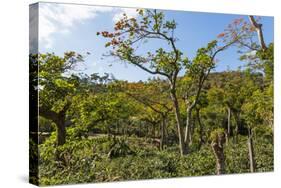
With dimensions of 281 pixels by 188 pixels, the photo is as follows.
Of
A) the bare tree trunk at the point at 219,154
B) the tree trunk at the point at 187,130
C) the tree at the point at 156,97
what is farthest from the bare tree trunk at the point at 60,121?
the bare tree trunk at the point at 219,154

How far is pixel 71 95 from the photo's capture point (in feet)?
27.2

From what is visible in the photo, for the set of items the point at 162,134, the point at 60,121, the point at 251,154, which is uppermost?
the point at 60,121

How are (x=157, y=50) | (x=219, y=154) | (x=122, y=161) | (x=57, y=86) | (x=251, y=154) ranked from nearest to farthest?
(x=57, y=86) < (x=122, y=161) < (x=157, y=50) < (x=219, y=154) < (x=251, y=154)

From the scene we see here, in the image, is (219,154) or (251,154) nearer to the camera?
(219,154)

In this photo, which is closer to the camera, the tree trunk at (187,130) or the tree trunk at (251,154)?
the tree trunk at (187,130)

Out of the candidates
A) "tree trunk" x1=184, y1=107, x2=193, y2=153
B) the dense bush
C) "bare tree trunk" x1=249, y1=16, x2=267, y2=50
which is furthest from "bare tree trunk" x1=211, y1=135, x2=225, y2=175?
"bare tree trunk" x1=249, y1=16, x2=267, y2=50

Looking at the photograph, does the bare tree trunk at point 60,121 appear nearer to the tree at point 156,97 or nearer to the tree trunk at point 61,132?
the tree trunk at point 61,132

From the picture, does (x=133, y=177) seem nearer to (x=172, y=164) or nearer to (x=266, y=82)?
(x=172, y=164)

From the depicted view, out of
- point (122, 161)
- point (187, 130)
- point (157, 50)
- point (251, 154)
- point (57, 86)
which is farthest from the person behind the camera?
point (251, 154)

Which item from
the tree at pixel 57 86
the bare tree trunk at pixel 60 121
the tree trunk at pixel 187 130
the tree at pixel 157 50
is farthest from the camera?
the tree trunk at pixel 187 130

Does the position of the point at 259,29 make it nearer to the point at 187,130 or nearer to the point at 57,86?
the point at 187,130

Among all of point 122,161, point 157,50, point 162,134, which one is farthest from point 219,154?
point 157,50

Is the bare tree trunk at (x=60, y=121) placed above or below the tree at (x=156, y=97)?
below
